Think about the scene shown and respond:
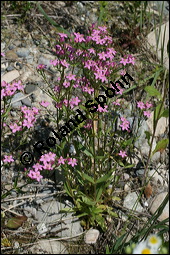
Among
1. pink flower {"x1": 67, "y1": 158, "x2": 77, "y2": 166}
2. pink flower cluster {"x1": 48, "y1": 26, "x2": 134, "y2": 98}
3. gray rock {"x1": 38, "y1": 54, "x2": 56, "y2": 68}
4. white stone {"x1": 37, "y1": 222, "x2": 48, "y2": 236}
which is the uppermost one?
pink flower cluster {"x1": 48, "y1": 26, "x2": 134, "y2": 98}

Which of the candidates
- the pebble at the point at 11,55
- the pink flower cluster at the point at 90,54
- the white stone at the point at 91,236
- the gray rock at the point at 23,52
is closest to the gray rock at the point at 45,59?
the gray rock at the point at 23,52

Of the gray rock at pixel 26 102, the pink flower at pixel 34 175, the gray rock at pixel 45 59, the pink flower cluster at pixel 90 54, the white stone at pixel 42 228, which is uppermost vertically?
the pink flower cluster at pixel 90 54

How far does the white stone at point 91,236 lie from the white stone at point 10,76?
1.94m

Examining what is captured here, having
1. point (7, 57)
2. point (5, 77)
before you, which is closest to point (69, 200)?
point (5, 77)

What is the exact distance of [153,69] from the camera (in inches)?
174

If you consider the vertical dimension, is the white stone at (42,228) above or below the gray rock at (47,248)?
above

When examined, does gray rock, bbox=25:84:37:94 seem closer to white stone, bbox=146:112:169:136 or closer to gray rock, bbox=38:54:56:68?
gray rock, bbox=38:54:56:68

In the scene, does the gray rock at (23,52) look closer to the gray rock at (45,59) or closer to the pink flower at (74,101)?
the gray rock at (45,59)

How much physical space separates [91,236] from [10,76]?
6.67ft

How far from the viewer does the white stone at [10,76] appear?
4.05m

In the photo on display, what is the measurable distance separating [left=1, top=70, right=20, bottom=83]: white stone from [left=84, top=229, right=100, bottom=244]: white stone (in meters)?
1.94

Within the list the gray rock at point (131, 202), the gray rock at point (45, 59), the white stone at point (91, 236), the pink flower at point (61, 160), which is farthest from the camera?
the gray rock at point (45, 59)

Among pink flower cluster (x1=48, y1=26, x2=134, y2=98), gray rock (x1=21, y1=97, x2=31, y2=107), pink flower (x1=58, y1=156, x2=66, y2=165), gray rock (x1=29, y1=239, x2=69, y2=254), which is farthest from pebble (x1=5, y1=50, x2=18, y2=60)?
gray rock (x1=29, y1=239, x2=69, y2=254)

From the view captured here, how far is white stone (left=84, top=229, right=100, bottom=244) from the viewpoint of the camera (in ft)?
9.82
